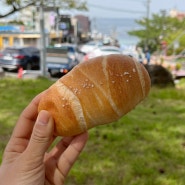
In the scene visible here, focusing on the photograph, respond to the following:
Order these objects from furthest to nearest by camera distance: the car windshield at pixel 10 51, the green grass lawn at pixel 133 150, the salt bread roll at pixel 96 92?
the car windshield at pixel 10 51 < the green grass lawn at pixel 133 150 < the salt bread roll at pixel 96 92

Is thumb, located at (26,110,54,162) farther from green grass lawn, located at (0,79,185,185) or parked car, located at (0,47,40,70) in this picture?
parked car, located at (0,47,40,70)

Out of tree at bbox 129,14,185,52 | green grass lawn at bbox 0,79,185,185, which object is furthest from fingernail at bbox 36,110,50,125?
tree at bbox 129,14,185,52

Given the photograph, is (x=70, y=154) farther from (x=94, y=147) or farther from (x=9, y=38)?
(x=9, y=38)

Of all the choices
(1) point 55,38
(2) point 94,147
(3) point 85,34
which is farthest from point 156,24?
(2) point 94,147

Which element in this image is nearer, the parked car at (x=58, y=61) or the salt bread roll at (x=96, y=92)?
the salt bread roll at (x=96, y=92)

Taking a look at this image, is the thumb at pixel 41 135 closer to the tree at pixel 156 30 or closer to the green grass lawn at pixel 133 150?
the green grass lawn at pixel 133 150

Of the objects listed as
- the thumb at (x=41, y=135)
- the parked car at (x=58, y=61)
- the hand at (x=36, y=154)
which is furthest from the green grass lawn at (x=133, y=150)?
the parked car at (x=58, y=61)
